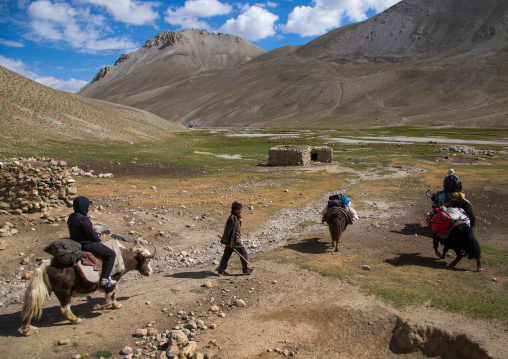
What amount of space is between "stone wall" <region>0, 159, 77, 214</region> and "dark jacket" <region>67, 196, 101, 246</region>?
20.9 ft

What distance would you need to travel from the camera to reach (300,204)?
17.7 metres

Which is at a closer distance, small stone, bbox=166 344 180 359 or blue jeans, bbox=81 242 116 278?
small stone, bbox=166 344 180 359

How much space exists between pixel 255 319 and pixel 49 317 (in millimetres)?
3773

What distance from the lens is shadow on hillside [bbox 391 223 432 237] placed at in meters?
13.0

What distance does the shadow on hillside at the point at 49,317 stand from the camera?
20.6 ft

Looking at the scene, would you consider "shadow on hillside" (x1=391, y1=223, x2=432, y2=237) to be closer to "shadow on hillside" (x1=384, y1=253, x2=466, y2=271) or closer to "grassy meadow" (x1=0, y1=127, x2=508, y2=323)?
"grassy meadow" (x1=0, y1=127, x2=508, y2=323)

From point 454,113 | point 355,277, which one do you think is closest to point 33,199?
point 355,277

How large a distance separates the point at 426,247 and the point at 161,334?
8718 mm

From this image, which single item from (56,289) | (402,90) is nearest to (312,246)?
(56,289)

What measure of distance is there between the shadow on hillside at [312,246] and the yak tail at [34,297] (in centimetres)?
701

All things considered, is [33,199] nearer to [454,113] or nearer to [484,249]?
[484,249]

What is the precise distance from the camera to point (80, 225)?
670cm

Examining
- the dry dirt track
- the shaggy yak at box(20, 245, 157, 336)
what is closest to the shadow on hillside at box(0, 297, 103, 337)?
the dry dirt track

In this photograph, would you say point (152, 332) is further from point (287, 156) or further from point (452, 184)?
point (287, 156)
